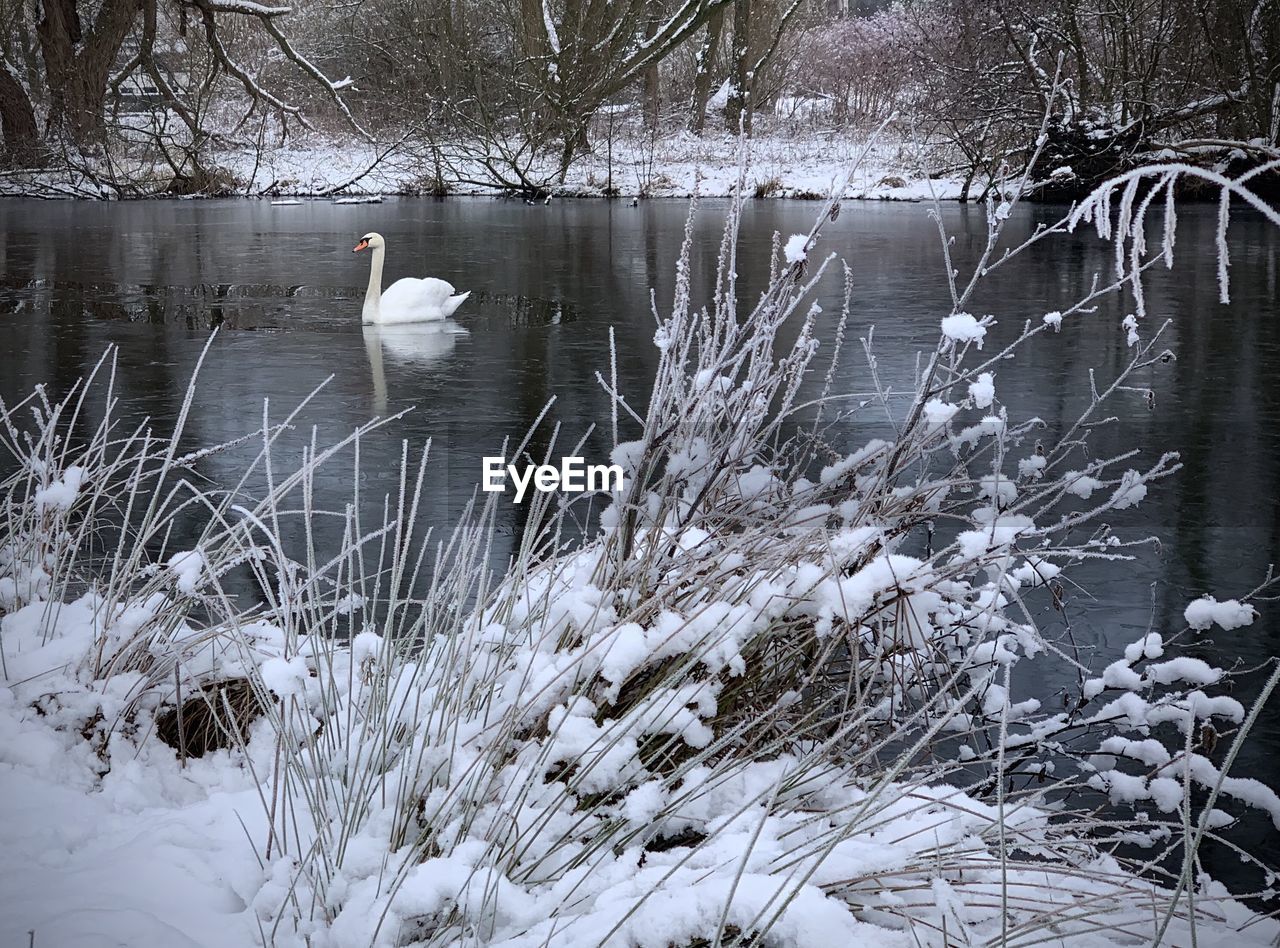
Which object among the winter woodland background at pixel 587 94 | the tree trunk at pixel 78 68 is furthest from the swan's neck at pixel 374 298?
the tree trunk at pixel 78 68

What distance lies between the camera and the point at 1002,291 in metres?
10.4

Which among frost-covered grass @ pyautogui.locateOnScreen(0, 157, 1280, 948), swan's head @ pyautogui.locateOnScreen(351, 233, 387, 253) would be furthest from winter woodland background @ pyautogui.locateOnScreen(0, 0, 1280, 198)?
frost-covered grass @ pyautogui.locateOnScreen(0, 157, 1280, 948)

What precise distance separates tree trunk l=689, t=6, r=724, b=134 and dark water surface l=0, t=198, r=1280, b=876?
13124 millimetres

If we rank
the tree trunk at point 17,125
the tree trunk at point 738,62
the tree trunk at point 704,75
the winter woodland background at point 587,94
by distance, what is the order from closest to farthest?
the winter woodland background at point 587,94 → the tree trunk at point 17,125 → the tree trunk at point 738,62 → the tree trunk at point 704,75

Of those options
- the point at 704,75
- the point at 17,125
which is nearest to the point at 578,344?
the point at 17,125

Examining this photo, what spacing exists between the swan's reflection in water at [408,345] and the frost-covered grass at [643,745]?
13.4ft

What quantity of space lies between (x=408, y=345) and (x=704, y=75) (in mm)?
21198

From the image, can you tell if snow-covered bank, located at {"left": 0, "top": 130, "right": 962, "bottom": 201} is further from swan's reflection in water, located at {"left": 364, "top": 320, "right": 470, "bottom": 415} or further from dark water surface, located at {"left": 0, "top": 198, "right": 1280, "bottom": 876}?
swan's reflection in water, located at {"left": 364, "top": 320, "right": 470, "bottom": 415}

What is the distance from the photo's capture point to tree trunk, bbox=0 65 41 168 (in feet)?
69.8

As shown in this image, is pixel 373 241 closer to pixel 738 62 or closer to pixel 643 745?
pixel 643 745

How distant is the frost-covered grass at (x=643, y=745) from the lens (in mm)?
2061

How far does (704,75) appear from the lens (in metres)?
27.9

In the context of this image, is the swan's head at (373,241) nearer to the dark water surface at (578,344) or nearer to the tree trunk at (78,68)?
the dark water surface at (578,344)

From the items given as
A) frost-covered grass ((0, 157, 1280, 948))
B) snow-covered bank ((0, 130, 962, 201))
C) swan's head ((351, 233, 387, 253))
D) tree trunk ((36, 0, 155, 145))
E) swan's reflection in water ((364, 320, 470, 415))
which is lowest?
frost-covered grass ((0, 157, 1280, 948))
